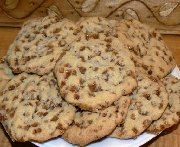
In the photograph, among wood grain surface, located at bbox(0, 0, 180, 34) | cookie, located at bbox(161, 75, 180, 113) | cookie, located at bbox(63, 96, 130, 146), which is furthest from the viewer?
wood grain surface, located at bbox(0, 0, 180, 34)

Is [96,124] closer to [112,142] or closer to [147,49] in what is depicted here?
[112,142]

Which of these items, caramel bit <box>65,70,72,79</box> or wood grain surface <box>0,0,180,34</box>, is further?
wood grain surface <box>0,0,180,34</box>

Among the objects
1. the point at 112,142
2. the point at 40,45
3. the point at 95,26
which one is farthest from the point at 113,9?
the point at 112,142

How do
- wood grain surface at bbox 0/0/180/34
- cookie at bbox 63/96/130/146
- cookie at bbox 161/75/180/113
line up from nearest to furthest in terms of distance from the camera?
cookie at bbox 63/96/130/146
cookie at bbox 161/75/180/113
wood grain surface at bbox 0/0/180/34

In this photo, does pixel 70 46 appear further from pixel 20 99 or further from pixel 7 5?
pixel 7 5

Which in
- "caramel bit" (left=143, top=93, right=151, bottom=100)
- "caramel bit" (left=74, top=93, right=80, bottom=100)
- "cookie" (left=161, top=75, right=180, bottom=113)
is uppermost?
"caramel bit" (left=74, top=93, right=80, bottom=100)

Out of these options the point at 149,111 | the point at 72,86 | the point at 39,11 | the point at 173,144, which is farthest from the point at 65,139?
the point at 39,11

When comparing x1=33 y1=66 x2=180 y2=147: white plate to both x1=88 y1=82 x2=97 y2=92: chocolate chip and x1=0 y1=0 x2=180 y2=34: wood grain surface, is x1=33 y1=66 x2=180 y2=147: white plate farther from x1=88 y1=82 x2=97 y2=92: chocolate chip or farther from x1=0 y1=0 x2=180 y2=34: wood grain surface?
x1=0 y1=0 x2=180 y2=34: wood grain surface

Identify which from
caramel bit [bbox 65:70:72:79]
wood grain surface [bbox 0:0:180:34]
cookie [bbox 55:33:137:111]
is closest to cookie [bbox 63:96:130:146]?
cookie [bbox 55:33:137:111]

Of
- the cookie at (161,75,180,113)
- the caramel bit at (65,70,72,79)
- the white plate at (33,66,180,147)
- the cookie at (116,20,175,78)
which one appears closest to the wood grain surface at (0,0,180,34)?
the cookie at (116,20,175,78)

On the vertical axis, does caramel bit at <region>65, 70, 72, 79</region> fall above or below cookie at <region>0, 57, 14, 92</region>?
above
